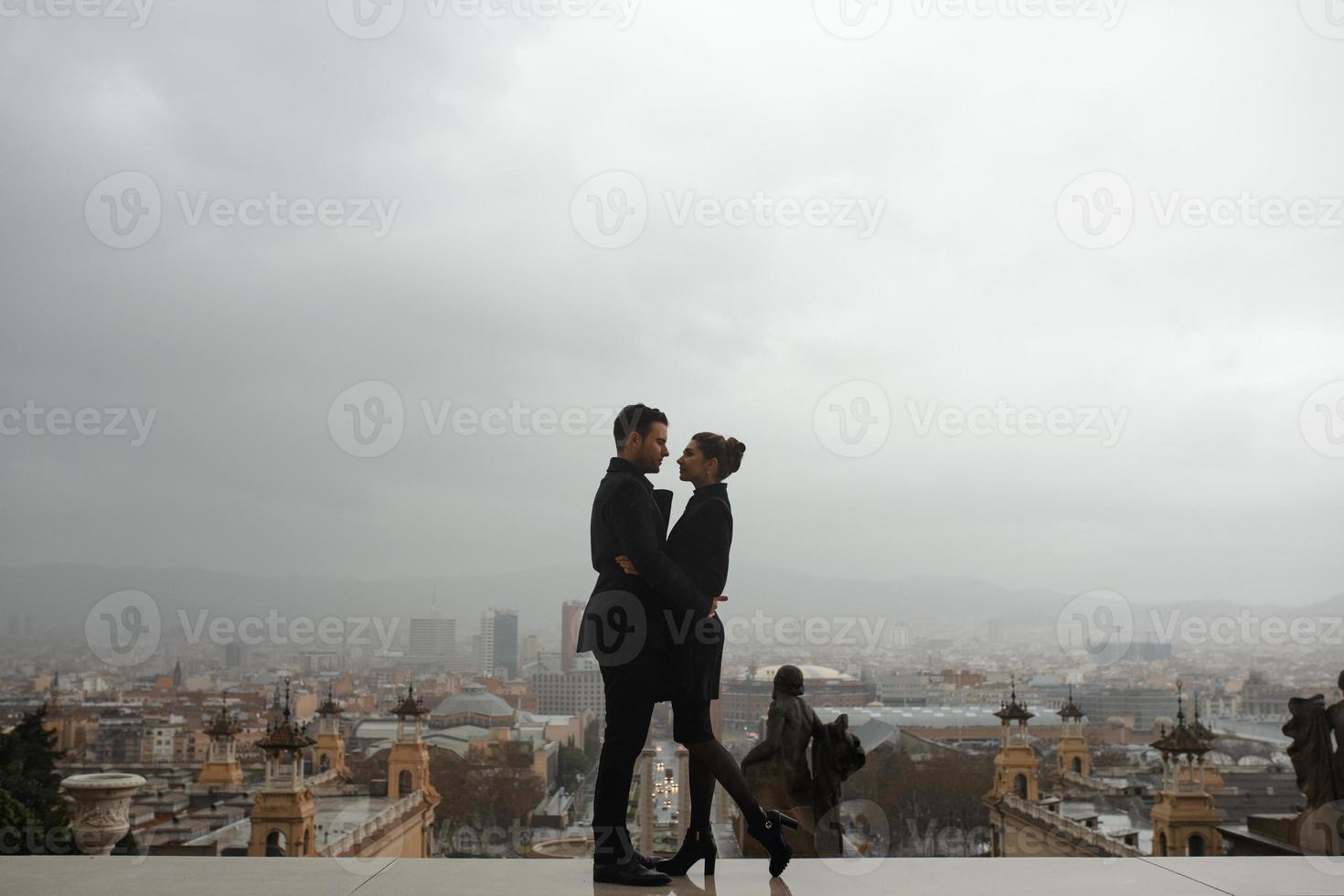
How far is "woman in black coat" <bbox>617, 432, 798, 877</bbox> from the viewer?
3.42m

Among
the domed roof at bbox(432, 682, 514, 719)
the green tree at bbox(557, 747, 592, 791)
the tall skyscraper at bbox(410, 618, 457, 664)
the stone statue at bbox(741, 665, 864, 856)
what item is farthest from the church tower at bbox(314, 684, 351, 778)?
the stone statue at bbox(741, 665, 864, 856)

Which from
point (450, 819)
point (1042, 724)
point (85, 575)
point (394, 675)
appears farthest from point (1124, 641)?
point (85, 575)

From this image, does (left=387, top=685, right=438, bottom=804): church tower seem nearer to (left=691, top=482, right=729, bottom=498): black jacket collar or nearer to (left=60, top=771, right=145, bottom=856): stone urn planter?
(left=60, top=771, right=145, bottom=856): stone urn planter

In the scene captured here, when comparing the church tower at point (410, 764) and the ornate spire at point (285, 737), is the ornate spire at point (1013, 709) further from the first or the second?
the ornate spire at point (285, 737)

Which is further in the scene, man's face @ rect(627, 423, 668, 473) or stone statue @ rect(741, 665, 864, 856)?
stone statue @ rect(741, 665, 864, 856)

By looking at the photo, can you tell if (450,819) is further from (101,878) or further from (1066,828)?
(101,878)

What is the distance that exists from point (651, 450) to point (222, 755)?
70.0 ft

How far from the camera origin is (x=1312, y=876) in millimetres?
3605

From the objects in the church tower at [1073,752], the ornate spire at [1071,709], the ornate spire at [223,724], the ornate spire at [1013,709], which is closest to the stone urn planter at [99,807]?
the ornate spire at [223,724]

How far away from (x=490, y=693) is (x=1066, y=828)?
515 inches

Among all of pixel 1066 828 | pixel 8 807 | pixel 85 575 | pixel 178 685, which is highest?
pixel 85 575

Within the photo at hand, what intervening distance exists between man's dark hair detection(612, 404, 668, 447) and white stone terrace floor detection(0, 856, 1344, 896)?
5.16 feet

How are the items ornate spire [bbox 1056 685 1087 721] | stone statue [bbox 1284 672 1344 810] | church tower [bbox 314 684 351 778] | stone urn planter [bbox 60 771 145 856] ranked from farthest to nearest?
church tower [bbox 314 684 351 778] → ornate spire [bbox 1056 685 1087 721] → stone statue [bbox 1284 672 1344 810] → stone urn planter [bbox 60 771 145 856]

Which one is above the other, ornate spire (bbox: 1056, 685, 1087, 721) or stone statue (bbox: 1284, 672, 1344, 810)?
stone statue (bbox: 1284, 672, 1344, 810)
